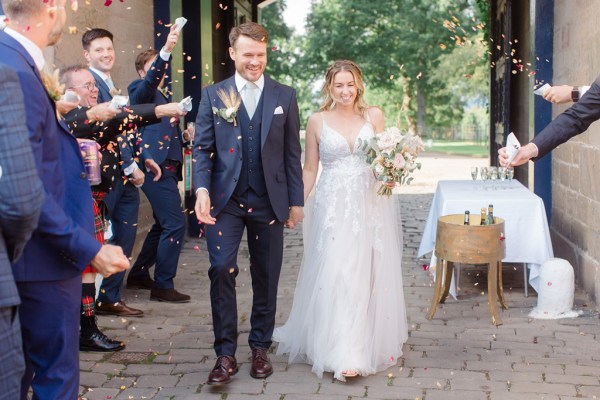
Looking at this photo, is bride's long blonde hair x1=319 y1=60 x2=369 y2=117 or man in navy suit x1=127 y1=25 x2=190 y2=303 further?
man in navy suit x1=127 y1=25 x2=190 y2=303

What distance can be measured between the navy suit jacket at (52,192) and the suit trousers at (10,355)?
34cm

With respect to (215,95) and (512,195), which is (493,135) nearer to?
(512,195)

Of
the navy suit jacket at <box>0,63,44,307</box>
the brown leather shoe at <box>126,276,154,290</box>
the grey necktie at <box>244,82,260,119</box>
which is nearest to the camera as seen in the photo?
the navy suit jacket at <box>0,63,44,307</box>

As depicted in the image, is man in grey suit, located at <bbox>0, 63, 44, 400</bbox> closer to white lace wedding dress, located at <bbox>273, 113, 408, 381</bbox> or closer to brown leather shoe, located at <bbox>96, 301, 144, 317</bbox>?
white lace wedding dress, located at <bbox>273, 113, 408, 381</bbox>

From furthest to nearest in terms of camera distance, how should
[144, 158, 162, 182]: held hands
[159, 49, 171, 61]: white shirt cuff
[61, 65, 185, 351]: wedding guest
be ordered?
1. [144, 158, 162, 182]: held hands
2. [159, 49, 171, 61]: white shirt cuff
3. [61, 65, 185, 351]: wedding guest

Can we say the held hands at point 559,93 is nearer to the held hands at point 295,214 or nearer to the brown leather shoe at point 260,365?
the held hands at point 295,214

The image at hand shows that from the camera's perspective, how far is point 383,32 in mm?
43062

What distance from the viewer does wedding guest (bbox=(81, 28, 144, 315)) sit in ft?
19.8

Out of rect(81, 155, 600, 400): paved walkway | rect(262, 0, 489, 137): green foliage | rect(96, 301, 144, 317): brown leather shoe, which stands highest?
rect(262, 0, 489, 137): green foliage

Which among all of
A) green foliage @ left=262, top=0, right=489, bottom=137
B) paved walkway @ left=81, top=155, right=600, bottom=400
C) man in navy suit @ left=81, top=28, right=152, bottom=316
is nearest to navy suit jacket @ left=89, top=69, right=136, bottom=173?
man in navy suit @ left=81, top=28, right=152, bottom=316

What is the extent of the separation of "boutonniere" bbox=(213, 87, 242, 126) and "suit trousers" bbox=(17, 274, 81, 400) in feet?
6.55

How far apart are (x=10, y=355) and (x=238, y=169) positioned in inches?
102

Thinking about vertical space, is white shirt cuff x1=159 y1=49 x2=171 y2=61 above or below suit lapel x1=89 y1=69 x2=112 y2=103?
above

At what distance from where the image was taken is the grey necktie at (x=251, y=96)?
501 cm
